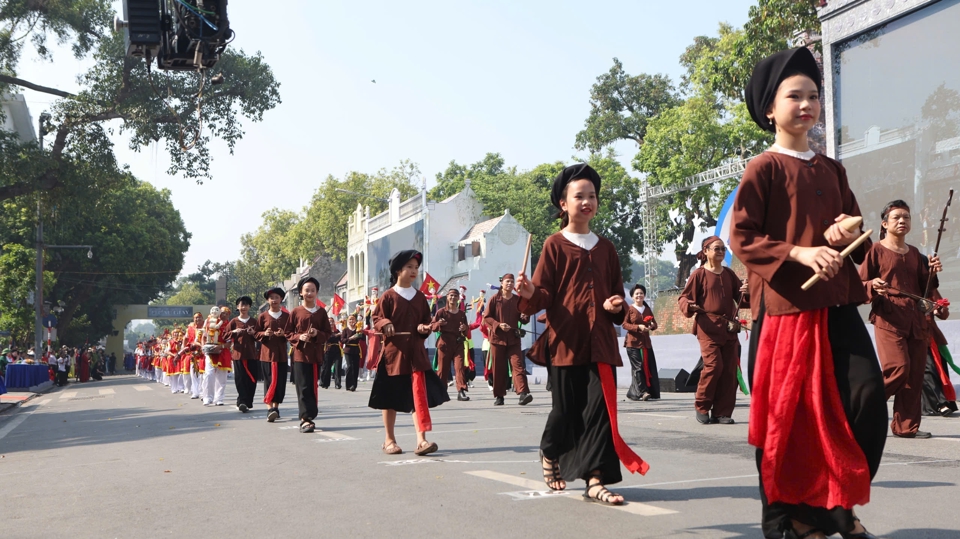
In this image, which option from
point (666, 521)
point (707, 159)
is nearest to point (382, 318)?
point (666, 521)

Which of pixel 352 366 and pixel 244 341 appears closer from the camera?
pixel 244 341

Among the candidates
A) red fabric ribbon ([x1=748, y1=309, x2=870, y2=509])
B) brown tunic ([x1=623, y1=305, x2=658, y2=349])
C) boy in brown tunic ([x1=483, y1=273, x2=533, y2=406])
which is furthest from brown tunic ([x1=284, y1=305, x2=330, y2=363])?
red fabric ribbon ([x1=748, y1=309, x2=870, y2=509])

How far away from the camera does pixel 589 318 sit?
19.9ft

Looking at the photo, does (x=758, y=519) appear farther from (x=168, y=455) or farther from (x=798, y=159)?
(x=168, y=455)

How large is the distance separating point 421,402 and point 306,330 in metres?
3.97

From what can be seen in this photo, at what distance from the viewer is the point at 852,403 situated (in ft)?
A: 13.4

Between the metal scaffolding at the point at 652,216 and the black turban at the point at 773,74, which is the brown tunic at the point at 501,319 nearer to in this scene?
the black turban at the point at 773,74

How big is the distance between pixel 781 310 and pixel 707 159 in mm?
44529

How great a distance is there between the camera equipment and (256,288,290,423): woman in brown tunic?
327 centimetres

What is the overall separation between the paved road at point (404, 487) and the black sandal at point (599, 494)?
0.23 feet

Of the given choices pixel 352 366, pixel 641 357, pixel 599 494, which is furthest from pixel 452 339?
pixel 599 494

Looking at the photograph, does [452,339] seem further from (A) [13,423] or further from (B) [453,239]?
(B) [453,239]

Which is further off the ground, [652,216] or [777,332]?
[652,216]

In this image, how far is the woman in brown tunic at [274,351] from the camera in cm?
1350
